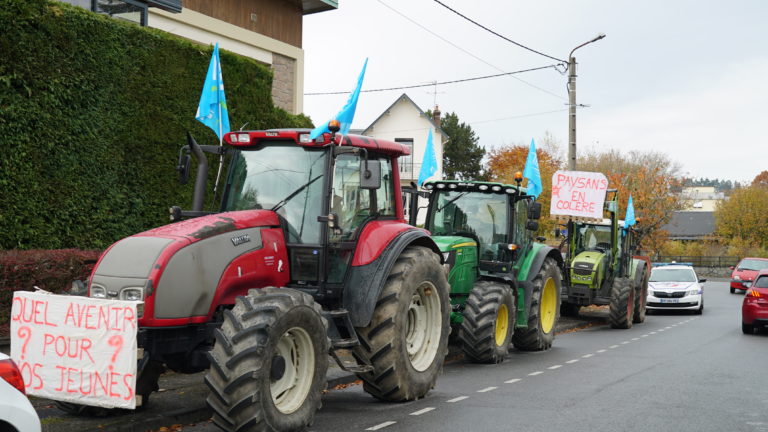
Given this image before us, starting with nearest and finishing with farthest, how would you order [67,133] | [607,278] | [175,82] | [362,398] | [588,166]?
[362,398] → [67,133] → [175,82] → [607,278] → [588,166]

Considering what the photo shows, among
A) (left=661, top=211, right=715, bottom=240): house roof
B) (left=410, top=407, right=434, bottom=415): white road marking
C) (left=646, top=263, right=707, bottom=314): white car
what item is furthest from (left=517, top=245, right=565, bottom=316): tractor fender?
(left=661, top=211, right=715, bottom=240): house roof

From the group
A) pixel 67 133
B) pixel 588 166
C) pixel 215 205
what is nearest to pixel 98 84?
pixel 67 133

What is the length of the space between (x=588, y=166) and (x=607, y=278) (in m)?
47.9

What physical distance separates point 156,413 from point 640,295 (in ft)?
54.5

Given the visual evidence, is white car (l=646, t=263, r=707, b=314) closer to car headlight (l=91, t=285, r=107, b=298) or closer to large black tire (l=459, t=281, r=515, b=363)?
large black tire (l=459, t=281, r=515, b=363)

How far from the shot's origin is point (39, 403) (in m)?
8.02

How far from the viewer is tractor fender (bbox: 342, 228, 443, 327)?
8148mm

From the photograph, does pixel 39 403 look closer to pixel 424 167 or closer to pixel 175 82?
pixel 175 82

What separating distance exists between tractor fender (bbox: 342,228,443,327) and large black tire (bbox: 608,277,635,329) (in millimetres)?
12318

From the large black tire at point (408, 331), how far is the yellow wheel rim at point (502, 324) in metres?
3.31

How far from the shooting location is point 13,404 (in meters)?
4.14

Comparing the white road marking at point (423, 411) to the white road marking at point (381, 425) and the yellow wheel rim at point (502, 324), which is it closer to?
the white road marking at point (381, 425)

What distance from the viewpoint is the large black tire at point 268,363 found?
638cm

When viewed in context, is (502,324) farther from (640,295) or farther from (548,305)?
(640,295)
